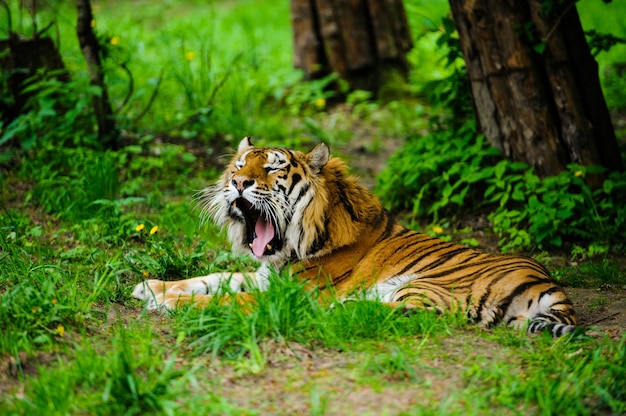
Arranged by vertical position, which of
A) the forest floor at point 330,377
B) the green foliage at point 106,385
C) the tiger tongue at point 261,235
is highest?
the tiger tongue at point 261,235

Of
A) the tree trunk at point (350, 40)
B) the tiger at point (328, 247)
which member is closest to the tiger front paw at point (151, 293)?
the tiger at point (328, 247)

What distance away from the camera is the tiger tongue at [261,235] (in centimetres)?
480

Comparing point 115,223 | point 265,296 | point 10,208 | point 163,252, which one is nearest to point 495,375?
point 265,296

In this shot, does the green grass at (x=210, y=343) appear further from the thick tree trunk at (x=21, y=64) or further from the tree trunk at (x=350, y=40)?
the tree trunk at (x=350, y=40)

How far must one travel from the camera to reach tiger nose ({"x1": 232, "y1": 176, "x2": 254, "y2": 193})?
15.3 feet

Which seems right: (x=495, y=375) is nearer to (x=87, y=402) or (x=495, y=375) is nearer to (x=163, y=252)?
(x=87, y=402)

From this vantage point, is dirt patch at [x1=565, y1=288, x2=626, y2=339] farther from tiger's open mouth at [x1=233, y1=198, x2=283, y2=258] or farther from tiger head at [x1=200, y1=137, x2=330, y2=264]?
tiger's open mouth at [x1=233, y1=198, x2=283, y2=258]

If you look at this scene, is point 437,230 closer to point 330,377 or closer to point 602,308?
point 602,308

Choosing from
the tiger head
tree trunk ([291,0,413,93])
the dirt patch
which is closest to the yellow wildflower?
the dirt patch

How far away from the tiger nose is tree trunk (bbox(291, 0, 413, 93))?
5.44m

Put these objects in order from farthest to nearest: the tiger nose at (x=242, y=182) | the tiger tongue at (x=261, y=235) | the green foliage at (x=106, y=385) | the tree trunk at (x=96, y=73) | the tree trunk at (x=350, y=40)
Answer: the tree trunk at (x=350, y=40) < the tree trunk at (x=96, y=73) < the tiger tongue at (x=261, y=235) < the tiger nose at (x=242, y=182) < the green foliage at (x=106, y=385)

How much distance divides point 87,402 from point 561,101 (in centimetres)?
442

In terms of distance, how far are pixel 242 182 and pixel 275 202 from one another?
24 cm

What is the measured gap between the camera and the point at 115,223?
581 cm
